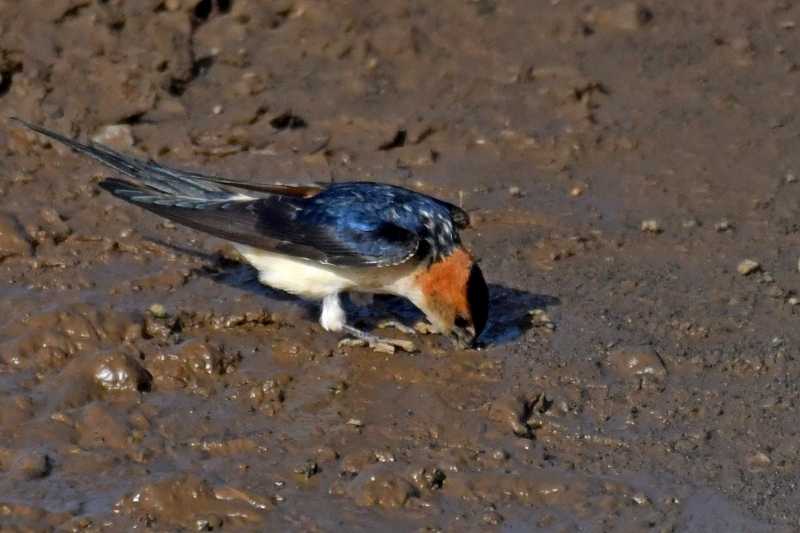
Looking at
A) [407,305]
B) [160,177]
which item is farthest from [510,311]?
[160,177]

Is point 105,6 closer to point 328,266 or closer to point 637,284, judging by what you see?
point 328,266

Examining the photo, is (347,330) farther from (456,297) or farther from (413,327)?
(456,297)

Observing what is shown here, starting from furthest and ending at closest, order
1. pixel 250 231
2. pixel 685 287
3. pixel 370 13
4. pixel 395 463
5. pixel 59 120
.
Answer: pixel 370 13, pixel 59 120, pixel 685 287, pixel 250 231, pixel 395 463

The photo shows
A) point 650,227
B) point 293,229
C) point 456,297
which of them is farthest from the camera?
point 650,227

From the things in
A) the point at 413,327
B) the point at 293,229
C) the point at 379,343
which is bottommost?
the point at 413,327

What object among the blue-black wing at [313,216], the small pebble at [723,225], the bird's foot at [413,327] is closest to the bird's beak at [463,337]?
Answer: the bird's foot at [413,327]

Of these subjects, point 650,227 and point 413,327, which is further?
point 650,227

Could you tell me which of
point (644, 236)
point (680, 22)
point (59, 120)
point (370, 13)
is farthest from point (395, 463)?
point (680, 22)
